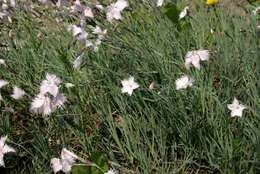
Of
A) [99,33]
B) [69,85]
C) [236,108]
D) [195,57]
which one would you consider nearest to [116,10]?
[99,33]

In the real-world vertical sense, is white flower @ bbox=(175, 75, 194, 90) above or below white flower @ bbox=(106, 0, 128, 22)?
below

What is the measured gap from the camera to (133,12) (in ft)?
9.00

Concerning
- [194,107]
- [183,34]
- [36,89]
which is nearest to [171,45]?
[183,34]

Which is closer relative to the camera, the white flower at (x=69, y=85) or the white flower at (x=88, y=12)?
the white flower at (x=69, y=85)

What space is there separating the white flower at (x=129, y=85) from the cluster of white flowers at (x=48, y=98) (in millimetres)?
268

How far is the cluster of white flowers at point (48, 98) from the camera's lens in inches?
68.9

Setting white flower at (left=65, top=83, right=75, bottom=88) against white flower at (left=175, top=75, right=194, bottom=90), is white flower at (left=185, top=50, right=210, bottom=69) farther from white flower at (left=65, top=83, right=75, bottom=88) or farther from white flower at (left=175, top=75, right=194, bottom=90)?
white flower at (left=65, top=83, right=75, bottom=88)

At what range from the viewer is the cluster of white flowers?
175 centimetres

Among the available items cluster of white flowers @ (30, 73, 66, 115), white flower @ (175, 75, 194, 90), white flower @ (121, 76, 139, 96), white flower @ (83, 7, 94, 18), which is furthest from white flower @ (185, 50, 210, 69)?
white flower @ (83, 7, 94, 18)

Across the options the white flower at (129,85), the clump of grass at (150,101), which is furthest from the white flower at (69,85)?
the white flower at (129,85)

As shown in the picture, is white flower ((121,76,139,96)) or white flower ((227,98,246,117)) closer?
white flower ((227,98,246,117))

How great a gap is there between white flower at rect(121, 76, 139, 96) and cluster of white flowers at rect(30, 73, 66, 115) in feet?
0.88

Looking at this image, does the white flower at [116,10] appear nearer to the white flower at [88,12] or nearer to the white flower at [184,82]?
the white flower at [88,12]

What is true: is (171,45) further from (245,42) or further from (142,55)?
(245,42)
